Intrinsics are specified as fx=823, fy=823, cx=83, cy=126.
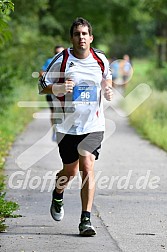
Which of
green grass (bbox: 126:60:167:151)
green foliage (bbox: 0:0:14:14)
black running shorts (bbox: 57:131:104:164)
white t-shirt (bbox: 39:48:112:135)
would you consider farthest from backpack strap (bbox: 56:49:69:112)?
green grass (bbox: 126:60:167:151)

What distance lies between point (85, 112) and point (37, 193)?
2.81 m

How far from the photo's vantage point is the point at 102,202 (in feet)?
32.7

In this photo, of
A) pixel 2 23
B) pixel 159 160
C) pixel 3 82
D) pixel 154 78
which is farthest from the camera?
pixel 154 78

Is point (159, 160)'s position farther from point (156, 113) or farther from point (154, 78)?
point (154, 78)

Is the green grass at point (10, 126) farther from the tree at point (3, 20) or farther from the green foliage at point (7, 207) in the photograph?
the tree at point (3, 20)

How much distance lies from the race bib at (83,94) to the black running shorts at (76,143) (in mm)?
341

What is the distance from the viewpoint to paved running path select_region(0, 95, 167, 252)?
766 centimetres

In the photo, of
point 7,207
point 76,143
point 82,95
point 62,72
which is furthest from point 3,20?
point 7,207

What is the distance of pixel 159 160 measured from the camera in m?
14.2

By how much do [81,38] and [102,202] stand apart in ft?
8.73

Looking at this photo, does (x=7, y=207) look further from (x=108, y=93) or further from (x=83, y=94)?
(x=108, y=93)

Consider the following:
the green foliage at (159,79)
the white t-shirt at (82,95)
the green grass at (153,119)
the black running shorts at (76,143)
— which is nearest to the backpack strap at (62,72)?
the white t-shirt at (82,95)

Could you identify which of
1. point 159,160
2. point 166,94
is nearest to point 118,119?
point 166,94

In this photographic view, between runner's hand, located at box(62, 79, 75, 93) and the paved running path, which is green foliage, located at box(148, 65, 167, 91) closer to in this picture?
the paved running path
